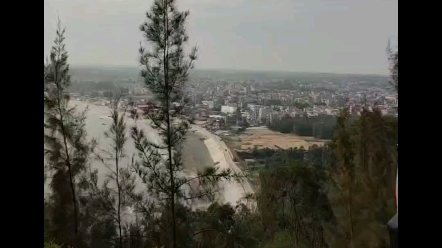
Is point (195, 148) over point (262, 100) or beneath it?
beneath

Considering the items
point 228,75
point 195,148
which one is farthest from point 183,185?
point 228,75

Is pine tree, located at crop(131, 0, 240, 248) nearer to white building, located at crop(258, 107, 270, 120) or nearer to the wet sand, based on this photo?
the wet sand

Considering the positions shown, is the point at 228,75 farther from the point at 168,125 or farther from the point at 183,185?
the point at 183,185

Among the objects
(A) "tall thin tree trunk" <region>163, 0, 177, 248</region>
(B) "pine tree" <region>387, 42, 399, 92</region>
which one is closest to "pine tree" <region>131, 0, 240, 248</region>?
(A) "tall thin tree trunk" <region>163, 0, 177, 248</region>
